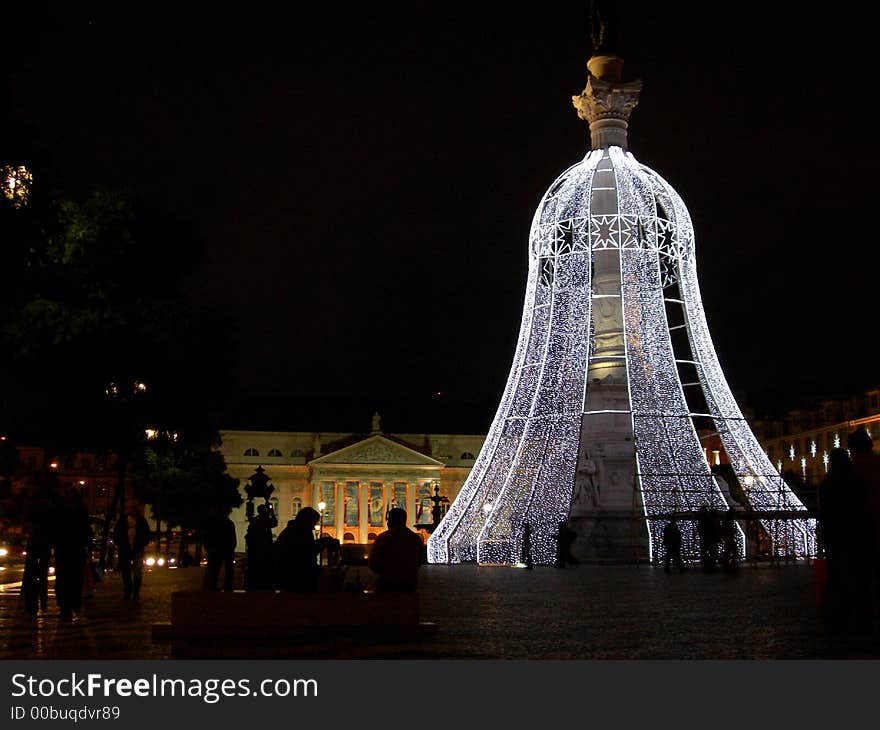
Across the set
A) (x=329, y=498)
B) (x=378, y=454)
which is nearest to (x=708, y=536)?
(x=378, y=454)

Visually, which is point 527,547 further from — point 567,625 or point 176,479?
point 567,625

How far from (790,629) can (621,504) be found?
28832mm

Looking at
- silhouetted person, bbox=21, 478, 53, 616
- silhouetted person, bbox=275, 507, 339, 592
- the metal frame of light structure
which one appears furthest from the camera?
the metal frame of light structure

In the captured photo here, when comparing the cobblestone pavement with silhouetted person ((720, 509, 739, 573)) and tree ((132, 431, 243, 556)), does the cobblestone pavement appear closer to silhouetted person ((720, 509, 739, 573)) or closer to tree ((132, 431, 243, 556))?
silhouetted person ((720, 509, 739, 573))

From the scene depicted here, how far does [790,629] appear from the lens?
1443cm

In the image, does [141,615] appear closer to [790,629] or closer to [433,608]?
[433,608]

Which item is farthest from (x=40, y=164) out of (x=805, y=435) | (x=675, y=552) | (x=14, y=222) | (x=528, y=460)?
(x=805, y=435)

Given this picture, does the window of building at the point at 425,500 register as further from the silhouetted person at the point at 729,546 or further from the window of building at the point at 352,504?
the silhouetted person at the point at 729,546

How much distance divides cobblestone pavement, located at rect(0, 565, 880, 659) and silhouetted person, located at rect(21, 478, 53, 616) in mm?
476

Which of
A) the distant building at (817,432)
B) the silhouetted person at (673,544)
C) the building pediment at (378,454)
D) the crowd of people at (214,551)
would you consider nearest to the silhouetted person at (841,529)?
the crowd of people at (214,551)

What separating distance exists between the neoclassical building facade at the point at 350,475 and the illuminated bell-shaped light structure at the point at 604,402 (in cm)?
8773

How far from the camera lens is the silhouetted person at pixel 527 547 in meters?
38.2

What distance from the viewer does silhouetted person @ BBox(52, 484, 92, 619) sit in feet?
59.4

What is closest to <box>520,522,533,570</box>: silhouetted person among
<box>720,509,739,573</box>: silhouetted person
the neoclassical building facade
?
<box>720,509,739,573</box>: silhouetted person
